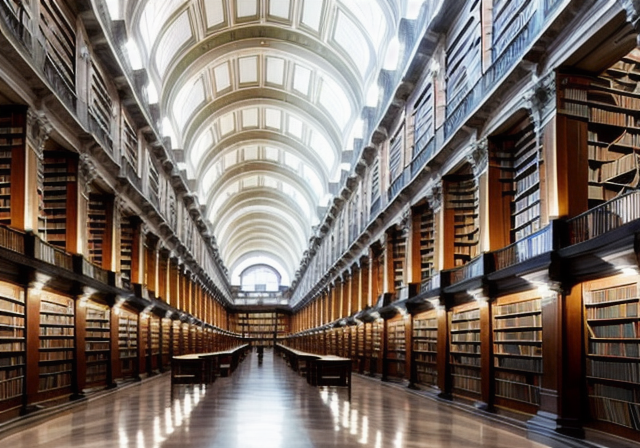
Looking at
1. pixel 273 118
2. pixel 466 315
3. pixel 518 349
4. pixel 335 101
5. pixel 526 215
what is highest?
pixel 273 118

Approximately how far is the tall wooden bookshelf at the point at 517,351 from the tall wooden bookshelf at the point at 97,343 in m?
8.41

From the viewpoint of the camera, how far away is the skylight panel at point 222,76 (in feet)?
96.3

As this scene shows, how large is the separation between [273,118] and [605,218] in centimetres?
2964

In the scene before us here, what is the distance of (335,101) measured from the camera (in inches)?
1179

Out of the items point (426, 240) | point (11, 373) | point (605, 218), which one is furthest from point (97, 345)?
point (605, 218)

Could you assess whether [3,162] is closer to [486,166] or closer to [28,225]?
[28,225]

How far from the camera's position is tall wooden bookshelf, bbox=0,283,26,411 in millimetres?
10109

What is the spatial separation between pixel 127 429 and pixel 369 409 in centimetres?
429

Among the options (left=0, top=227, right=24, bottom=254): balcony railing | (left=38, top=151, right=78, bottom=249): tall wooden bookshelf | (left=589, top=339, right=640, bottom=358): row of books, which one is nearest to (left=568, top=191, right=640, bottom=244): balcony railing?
(left=589, top=339, right=640, bottom=358): row of books

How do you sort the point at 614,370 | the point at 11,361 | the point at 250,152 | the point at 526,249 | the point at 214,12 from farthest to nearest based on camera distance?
the point at 250,152 → the point at 214,12 → the point at 11,361 → the point at 526,249 → the point at 614,370

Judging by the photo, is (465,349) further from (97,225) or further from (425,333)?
(97,225)

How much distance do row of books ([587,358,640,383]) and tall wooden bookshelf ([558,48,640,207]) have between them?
225 centimetres

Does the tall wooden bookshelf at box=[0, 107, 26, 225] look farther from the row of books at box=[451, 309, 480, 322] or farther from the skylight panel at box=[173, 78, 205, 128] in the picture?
the skylight panel at box=[173, 78, 205, 128]

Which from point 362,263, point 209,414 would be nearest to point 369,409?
point 209,414
